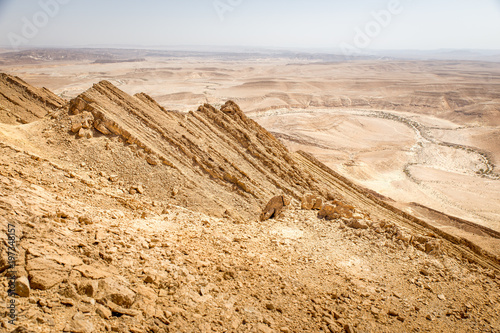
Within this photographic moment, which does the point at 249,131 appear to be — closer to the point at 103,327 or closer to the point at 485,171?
the point at 103,327

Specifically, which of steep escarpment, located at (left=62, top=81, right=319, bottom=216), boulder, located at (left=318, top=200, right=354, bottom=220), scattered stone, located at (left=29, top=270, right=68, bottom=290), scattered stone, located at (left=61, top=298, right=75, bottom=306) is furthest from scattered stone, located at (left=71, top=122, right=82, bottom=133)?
boulder, located at (left=318, top=200, right=354, bottom=220)

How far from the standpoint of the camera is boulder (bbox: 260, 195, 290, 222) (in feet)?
28.3

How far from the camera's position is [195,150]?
409 inches

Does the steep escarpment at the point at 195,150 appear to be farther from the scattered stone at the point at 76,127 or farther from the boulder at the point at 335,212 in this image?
the boulder at the point at 335,212

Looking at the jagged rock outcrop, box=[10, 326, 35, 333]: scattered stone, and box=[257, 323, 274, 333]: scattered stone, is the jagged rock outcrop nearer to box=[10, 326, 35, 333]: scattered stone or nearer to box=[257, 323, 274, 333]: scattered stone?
box=[10, 326, 35, 333]: scattered stone

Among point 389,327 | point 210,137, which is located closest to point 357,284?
point 389,327

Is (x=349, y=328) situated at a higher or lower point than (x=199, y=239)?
higher

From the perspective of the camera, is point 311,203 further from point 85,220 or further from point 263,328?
point 85,220

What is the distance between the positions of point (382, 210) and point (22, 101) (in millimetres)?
20710

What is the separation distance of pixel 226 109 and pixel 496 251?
13321 mm

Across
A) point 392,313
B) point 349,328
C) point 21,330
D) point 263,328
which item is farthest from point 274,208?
point 21,330

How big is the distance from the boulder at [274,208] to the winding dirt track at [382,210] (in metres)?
4.85

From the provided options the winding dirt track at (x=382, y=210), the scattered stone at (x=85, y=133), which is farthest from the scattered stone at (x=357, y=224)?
the scattered stone at (x=85, y=133)

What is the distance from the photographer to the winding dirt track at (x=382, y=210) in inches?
357
